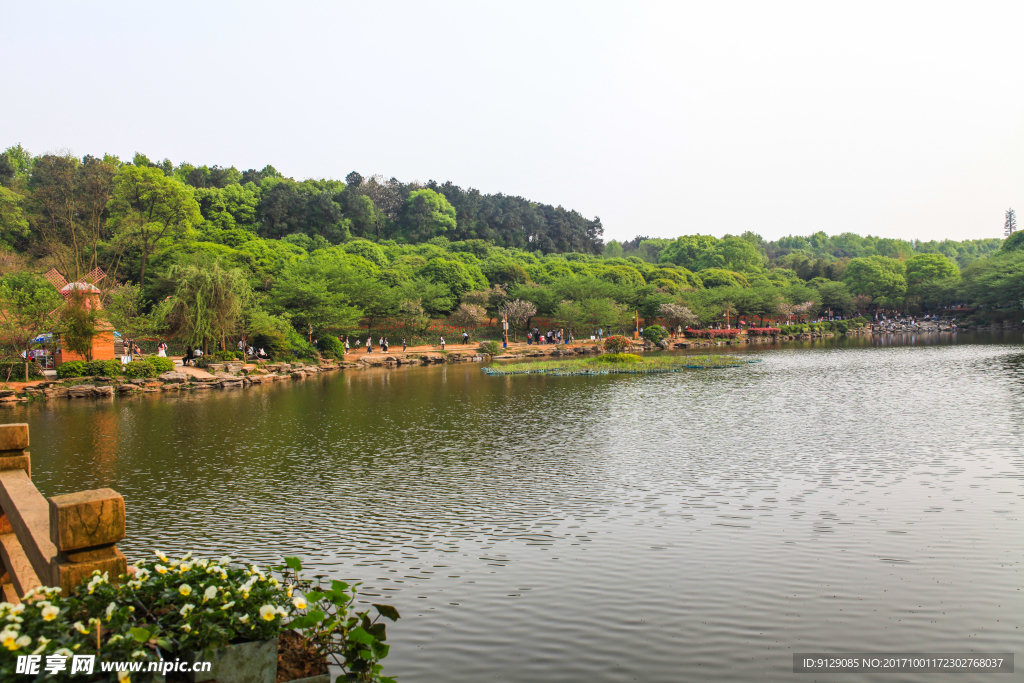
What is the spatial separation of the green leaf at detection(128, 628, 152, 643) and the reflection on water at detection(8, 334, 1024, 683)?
9.64 feet

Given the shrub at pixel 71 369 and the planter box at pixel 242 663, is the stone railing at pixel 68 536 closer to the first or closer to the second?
the planter box at pixel 242 663

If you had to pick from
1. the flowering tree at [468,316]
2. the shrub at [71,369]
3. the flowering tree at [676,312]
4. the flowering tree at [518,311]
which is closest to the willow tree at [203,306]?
the shrub at [71,369]

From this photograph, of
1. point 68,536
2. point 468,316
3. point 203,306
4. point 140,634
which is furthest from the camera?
point 468,316

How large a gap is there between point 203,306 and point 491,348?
2013cm

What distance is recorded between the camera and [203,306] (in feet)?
107

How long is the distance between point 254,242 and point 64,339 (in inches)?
1156

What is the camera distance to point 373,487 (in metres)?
11.0

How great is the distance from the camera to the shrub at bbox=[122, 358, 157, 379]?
2805 centimetres

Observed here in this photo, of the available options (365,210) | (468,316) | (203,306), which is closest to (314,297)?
(203,306)

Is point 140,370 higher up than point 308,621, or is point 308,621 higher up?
point 140,370

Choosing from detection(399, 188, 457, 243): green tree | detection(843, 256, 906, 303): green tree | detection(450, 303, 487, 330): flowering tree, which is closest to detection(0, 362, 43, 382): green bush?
detection(450, 303, 487, 330): flowering tree

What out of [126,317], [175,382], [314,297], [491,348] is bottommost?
[175,382]

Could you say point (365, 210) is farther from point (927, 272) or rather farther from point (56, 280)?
point (927, 272)

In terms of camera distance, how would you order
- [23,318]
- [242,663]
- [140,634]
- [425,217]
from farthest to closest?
[425,217] → [23,318] → [242,663] → [140,634]
